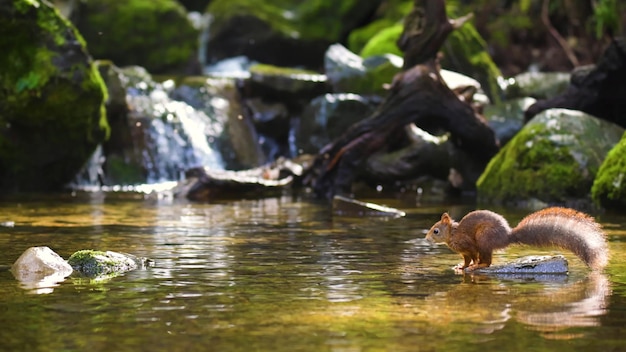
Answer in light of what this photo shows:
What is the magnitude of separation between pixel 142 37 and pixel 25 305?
70.3ft

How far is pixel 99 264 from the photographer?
27.6ft

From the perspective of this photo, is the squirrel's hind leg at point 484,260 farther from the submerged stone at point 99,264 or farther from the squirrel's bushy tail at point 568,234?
the submerged stone at point 99,264

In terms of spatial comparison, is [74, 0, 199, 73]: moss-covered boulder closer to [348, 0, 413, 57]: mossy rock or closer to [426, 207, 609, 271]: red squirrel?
[348, 0, 413, 57]: mossy rock

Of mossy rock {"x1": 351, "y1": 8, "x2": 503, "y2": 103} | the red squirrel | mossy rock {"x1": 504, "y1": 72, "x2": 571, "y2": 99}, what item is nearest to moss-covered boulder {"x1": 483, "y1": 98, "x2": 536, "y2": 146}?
mossy rock {"x1": 504, "y1": 72, "x2": 571, "y2": 99}

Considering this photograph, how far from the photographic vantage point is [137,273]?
8352mm

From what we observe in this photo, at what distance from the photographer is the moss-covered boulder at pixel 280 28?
3048 cm

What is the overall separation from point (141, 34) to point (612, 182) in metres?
15.5

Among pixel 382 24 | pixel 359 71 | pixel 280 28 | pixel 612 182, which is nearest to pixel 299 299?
pixel 612 182

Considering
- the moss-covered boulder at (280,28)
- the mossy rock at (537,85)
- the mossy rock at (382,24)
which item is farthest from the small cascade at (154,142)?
the mossy rock at (382,24)

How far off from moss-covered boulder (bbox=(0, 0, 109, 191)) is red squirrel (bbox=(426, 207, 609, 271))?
11642 millimetres

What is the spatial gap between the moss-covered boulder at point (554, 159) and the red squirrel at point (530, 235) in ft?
27.2

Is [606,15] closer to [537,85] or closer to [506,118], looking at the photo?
[537,85]

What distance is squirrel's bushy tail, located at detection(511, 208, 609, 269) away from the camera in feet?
26.5

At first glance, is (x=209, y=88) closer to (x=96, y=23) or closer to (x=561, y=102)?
(x=96, y=23)
